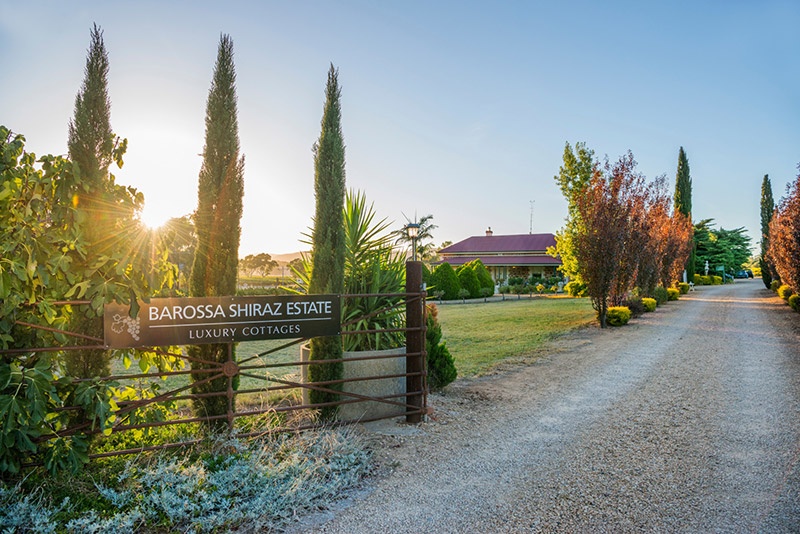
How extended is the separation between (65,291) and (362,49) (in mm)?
5348

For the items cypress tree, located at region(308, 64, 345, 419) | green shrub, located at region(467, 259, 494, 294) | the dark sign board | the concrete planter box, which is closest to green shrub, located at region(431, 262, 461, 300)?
green shrub, located at region(467, 259, 494, 294)

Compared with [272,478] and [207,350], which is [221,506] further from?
[207,350]

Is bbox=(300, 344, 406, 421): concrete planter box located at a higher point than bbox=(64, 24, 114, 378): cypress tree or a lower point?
lower

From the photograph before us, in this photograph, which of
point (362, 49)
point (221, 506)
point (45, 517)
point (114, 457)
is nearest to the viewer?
point (45, 517)

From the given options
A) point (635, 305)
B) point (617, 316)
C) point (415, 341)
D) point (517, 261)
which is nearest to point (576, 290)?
point (635, 305)

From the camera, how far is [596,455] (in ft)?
15.1

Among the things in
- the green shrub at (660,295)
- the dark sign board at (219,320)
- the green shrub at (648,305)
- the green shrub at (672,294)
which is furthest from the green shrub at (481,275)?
the dark sign board at (219,320)

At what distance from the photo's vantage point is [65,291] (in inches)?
153

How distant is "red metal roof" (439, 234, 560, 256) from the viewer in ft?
139

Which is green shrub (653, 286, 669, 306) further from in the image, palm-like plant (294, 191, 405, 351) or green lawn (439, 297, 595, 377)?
palm-like plant (294, 191, 405, 351)

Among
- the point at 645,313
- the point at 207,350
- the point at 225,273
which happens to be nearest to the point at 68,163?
the point at 225,273

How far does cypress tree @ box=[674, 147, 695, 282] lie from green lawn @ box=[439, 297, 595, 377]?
78.6 ft

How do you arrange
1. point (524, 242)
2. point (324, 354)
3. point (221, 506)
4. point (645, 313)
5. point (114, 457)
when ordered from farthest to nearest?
point (524, 242) < point (645, 313) < point (324, 354) < point (114, 457) < point (221, 506)

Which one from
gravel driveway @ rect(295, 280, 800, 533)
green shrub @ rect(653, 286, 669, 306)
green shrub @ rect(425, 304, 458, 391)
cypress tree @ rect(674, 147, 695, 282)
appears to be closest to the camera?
gravel driveway @ rect(295, 280, 800, 533)
